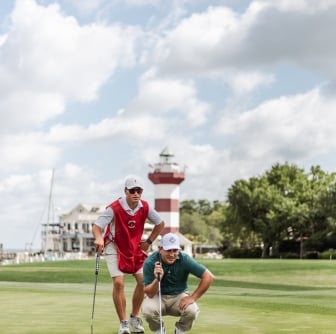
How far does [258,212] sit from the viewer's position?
91188 millimetres

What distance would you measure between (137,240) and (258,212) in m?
81.2

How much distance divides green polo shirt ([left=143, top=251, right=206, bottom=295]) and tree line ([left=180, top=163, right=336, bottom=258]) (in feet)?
235

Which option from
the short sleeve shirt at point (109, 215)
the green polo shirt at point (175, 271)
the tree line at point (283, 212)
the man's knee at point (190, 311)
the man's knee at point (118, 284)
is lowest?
the man's knee at point (190, 311)

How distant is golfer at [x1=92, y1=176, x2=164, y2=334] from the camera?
1054 centimetres

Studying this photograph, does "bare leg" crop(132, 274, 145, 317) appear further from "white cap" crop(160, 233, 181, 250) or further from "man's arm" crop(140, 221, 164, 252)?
"white cap" crop(160, 233, 181, 250)

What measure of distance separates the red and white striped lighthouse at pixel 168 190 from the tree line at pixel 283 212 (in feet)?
39.2

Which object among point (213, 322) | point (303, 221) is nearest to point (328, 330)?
point (213, 322)

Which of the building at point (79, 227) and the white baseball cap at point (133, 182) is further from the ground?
the building at point (79, 227)

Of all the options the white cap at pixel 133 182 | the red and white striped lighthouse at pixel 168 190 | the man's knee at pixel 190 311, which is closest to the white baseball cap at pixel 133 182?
the white cap at pixel 133 182

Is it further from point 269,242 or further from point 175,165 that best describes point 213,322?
point 269,242

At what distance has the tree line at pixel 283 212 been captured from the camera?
272 feet

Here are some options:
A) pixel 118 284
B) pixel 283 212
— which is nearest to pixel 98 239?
pixel 118 284

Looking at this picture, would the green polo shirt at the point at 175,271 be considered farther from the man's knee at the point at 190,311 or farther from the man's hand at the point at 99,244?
the man's hand at the point at 99,244

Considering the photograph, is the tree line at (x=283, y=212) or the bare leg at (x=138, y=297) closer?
the bare leg at (x=138, y=297)
